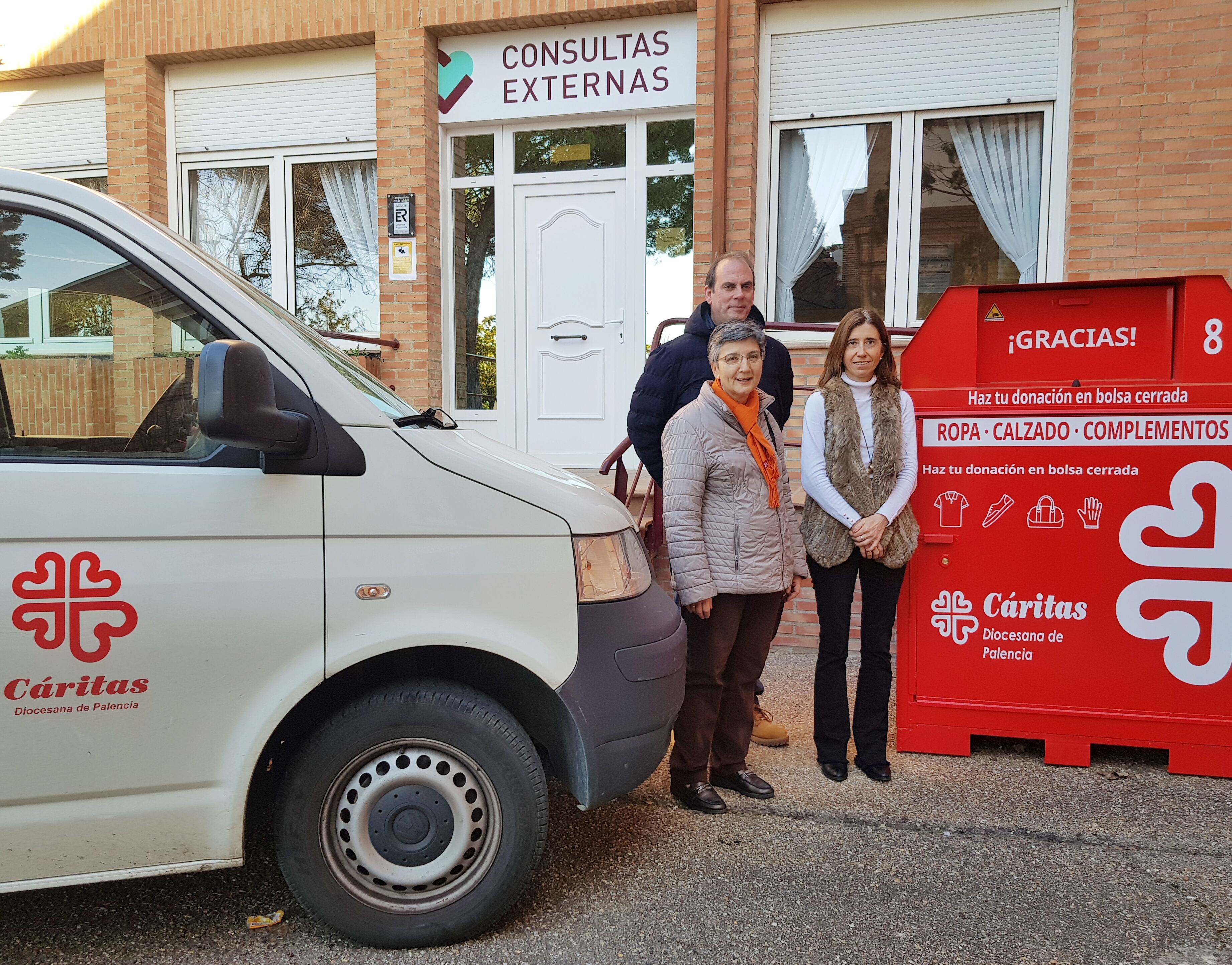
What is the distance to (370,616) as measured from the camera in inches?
91.2

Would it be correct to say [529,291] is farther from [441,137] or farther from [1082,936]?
[1082,936]

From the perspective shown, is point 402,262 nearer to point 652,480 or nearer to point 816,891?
point 652,480

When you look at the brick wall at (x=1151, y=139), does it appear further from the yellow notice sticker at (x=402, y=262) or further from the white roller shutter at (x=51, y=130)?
the white roller shutter at (x=51, y=130)

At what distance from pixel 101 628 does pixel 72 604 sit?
0.09 meters

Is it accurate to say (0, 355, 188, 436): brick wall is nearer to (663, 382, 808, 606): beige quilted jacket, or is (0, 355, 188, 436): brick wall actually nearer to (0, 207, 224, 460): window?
(0, 207, 224, 460): window

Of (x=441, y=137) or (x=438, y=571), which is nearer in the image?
(x=438, y=571)

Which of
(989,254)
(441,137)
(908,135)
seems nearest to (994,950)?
(989,254)

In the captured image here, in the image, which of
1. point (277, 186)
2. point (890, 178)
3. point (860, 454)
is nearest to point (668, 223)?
point (890, 178)

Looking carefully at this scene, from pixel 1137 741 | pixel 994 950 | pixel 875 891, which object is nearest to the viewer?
pixel 994 950

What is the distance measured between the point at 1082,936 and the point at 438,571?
217 cm

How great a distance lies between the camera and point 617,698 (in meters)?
2.48

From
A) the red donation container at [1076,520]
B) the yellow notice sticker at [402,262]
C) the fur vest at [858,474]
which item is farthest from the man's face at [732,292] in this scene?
the yellow notice sticker at [402,262]

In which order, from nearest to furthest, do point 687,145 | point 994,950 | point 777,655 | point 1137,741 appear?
point 994,950 < point 1137,741 < point 777,655 < point 687,145

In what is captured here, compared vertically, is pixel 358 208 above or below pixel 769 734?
above
